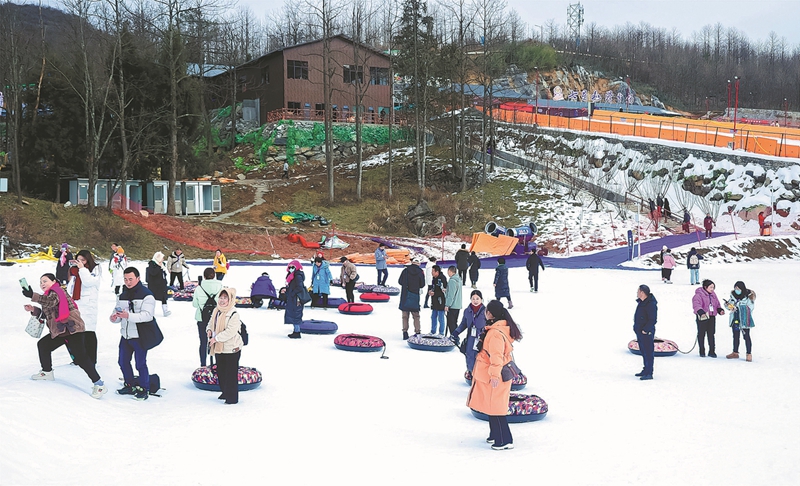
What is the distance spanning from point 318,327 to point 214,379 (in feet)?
19.1

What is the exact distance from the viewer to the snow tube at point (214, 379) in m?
11.5

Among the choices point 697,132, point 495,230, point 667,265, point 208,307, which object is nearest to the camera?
point 208,307

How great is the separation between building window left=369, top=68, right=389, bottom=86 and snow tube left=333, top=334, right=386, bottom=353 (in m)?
52.2

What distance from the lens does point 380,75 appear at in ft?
218

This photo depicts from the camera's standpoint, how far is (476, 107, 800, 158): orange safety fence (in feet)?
154

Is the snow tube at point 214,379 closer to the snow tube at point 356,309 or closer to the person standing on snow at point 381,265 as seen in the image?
the snow tube at point 356,309

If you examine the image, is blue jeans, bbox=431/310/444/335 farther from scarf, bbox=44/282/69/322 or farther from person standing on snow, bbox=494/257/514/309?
scarf, bbox=44/282/69/322

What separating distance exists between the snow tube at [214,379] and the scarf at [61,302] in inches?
92.3

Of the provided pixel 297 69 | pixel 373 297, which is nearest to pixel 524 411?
pixel 373 297

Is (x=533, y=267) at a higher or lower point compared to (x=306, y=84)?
lower

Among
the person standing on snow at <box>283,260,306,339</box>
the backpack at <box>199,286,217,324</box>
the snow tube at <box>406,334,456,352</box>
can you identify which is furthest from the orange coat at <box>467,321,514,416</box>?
the person standing on snow at <box>283,260,306,339</box>

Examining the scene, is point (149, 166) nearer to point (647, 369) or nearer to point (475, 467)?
point (647, 369)

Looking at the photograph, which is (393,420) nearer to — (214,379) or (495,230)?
(214,379)

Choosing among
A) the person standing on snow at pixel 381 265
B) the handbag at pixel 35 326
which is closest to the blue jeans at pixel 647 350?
the handbag at pixel 35 326
